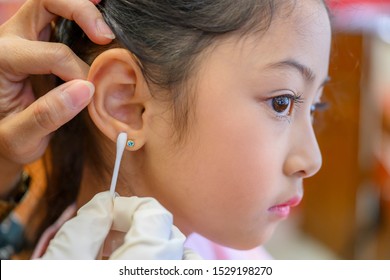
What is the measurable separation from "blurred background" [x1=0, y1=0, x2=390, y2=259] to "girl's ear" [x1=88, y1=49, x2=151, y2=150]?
364mm

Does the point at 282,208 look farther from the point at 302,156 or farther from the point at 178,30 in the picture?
the point at 178,30

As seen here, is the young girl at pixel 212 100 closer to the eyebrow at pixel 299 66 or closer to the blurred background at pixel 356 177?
the eyebrow at pixel 299 66

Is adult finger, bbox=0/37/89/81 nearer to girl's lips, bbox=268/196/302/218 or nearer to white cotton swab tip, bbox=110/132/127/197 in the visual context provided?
white cotton swab tip, bbox=110/132/127/197

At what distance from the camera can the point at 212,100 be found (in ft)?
1.91

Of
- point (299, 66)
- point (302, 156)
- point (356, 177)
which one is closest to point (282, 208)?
point (302, 156)

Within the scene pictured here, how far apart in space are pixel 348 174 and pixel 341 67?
61 centimetres

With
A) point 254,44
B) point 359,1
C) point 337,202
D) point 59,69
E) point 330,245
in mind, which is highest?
point 359,1

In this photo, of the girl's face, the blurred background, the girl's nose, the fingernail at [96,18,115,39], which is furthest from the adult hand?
the blurred background

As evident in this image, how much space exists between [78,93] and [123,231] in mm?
Answer: 157

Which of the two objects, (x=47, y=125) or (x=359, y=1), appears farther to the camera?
(x=359, y=1)

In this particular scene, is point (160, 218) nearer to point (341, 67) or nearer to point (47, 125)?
point (47, 125)

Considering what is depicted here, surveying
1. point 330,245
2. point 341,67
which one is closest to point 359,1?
point 341,67

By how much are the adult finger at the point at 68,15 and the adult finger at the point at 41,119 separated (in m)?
0.06

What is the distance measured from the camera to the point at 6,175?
2.56 ft
